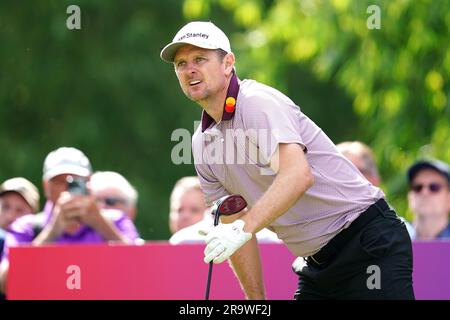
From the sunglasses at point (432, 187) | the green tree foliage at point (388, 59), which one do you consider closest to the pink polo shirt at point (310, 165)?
the sunglasses at point (432, 187)

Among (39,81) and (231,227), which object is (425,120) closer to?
(231,227)

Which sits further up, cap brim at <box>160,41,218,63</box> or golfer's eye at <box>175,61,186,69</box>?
cap brim at <box>160,41,218,63</box>

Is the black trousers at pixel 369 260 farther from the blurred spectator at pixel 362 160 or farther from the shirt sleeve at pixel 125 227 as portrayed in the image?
the shirt sleeve at pixel 125 227

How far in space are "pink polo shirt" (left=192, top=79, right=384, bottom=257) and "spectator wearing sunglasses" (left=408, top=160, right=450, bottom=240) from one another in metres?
3.06

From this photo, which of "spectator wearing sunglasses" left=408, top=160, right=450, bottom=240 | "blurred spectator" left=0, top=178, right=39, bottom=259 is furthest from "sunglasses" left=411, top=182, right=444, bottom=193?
"blurred spectator" left=0, top=178, right=39, bottom=259

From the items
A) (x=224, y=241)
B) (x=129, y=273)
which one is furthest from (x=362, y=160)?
(x=224, y=241)

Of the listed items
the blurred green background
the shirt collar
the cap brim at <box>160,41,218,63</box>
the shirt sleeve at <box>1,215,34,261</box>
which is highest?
the blurred green background

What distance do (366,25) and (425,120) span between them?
1.21m

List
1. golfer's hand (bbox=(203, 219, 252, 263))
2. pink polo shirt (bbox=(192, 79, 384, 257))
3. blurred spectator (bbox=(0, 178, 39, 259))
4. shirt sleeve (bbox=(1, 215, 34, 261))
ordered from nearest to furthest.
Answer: golfer's hand (bbox=(203, 219, 252, 263))
pink polo shirt (bbox=(192, 79, 384, 257))
shirt sleeve (bbox=(1, 215, 34, 261))
blurred spectator (bbox=(0, 178, 39, 259))

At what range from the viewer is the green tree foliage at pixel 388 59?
1182cm

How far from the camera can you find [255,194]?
6.40 metres

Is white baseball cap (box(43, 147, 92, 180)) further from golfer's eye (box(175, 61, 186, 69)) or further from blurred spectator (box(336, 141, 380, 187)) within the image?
golfer's eye (box(175, 61, 186, 69))

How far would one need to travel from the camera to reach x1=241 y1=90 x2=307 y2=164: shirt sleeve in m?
A: 5.86
